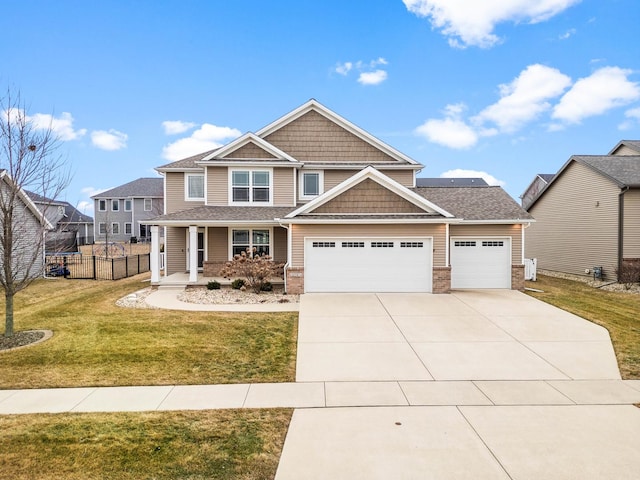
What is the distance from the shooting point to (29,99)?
9.18 meters

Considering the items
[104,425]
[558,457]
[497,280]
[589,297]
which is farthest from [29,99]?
[589,297]

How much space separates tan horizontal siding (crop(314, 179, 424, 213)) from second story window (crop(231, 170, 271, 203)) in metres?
4.61

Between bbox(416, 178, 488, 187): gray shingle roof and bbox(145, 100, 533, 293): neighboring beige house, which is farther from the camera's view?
bbox(416, 178, 488, 187): gray shingle roof

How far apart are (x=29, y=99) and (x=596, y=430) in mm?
13557

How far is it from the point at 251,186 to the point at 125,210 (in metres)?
33.1

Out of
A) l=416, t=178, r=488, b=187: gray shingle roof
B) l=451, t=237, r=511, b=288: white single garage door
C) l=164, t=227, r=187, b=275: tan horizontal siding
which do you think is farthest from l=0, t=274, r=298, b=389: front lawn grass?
l=416, t=178, r=488, b=187: gray shingle roof

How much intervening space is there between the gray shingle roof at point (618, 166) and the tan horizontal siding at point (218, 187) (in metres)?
19.7

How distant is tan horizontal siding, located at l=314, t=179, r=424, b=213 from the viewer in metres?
14.4

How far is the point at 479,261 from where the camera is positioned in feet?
51.4

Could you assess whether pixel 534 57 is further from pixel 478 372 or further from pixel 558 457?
pixel 558 457

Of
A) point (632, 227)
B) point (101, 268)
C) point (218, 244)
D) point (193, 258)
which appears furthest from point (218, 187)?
point (632, 227)

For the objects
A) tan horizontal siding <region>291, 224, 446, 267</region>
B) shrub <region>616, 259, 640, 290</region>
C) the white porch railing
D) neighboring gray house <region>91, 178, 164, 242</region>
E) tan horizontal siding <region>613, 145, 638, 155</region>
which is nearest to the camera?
tan horizontal siding <region>291, 224, 446, 267</region>

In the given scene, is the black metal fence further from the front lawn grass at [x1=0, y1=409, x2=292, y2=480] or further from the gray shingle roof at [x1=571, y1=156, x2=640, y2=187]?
the gray shingle roof at [x1=571, y1=156, x2=640, y2=187]

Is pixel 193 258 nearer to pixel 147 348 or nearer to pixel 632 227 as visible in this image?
pixel 147 348
